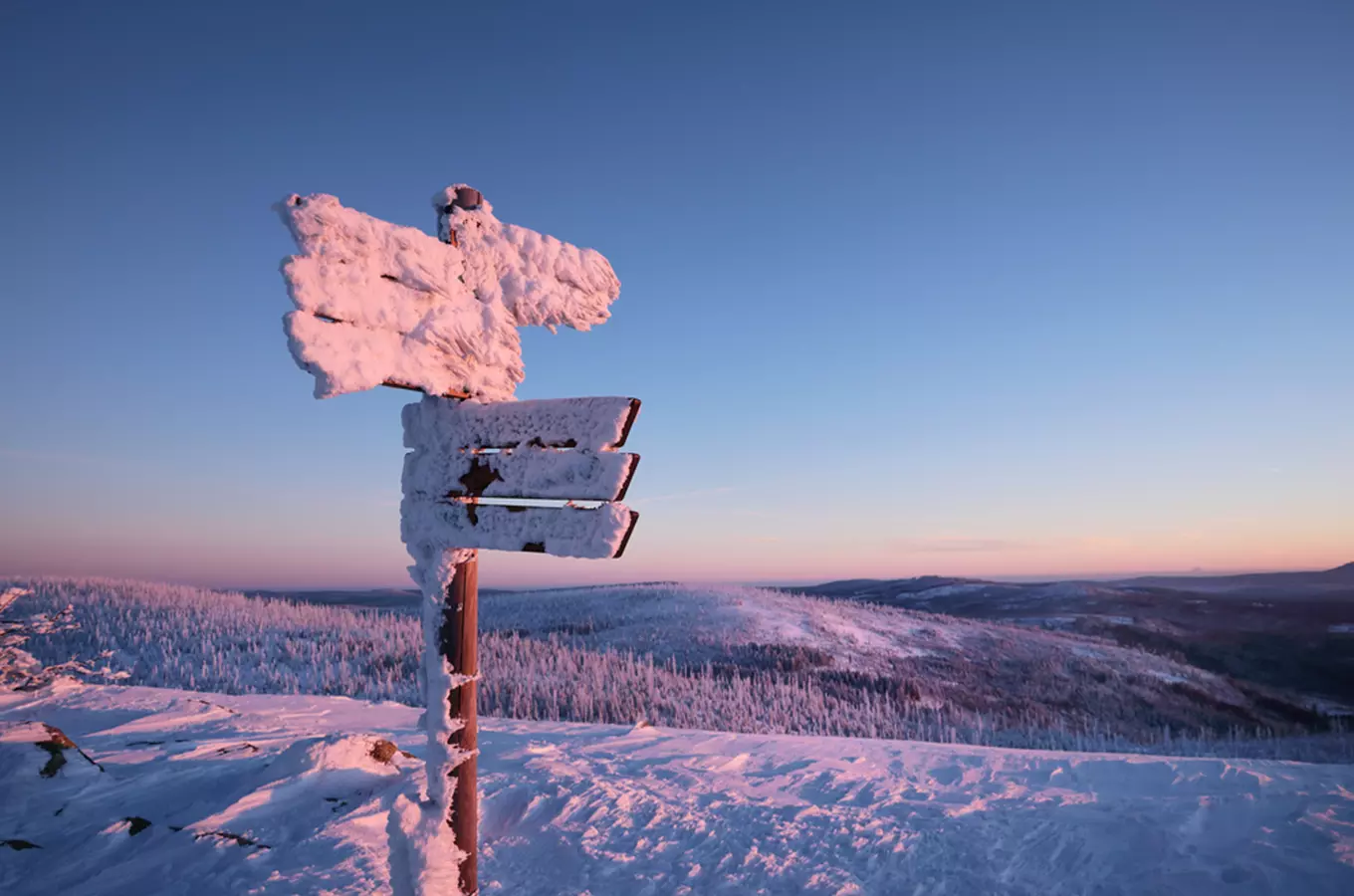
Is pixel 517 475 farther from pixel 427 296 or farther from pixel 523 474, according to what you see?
pixel 427 296

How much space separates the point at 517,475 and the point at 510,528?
29 centimetres

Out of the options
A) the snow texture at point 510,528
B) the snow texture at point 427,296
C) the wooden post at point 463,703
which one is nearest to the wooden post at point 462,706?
the wooden post at point 463,703

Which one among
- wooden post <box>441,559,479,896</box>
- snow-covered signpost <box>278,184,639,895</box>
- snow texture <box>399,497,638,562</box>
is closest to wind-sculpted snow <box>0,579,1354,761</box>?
wooden post <box>441,559,479,896</box>

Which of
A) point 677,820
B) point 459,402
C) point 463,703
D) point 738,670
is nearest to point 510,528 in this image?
point 459,402

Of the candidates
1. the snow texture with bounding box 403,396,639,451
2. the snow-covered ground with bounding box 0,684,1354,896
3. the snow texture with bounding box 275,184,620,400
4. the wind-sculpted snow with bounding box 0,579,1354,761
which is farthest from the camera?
the wind-sculpted snow with bounding box 0,579,1354,761

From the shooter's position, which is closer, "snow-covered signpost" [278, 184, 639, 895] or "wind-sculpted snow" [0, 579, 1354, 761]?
"snow-covered signpost" [278, 184, 639, 895]

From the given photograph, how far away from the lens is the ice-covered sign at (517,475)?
320 cm

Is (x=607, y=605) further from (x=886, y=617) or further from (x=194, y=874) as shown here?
(x=194, y=874)

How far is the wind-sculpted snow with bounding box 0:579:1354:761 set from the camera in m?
10.5

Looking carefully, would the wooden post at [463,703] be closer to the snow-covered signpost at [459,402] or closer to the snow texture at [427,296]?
the snow-covered signpost at [459,402]

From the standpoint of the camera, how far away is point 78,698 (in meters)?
7.86

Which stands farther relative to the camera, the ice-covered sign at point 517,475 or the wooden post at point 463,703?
the wooden post at point 463,703

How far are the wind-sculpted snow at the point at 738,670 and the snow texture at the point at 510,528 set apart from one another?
6904 millimetres

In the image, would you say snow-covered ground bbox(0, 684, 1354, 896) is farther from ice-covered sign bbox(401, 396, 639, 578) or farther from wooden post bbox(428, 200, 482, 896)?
ice-covered sign bbox(401, 396, 639, 578)
